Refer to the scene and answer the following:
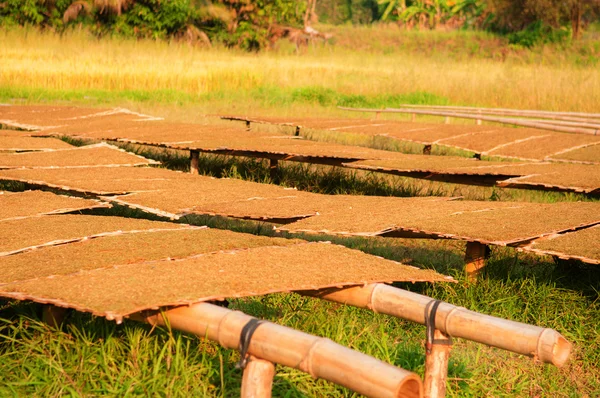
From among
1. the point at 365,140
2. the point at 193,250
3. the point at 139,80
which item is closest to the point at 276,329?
the point at 193,250

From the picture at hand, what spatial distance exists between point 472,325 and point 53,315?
186cm

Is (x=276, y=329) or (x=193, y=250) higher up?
(x=276, y=329)

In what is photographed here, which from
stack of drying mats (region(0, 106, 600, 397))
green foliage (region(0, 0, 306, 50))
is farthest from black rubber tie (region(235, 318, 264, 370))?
green foliage (region(0, 0, 306, 50))

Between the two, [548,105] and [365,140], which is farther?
[548,105]

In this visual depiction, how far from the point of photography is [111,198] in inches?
226

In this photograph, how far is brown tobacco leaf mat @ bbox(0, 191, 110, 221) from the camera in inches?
205

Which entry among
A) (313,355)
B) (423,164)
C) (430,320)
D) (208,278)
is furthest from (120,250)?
(423,164)

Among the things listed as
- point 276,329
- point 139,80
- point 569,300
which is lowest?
point 139,80

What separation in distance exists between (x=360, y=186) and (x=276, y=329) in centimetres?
626

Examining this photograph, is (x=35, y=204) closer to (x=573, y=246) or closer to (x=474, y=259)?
(x=474, y=259)

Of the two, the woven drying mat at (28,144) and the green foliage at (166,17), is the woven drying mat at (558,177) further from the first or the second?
the green foliage at (166,17)

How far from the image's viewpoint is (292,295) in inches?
195

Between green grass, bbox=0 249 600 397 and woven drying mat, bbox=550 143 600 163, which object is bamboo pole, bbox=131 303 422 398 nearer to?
green grass, bbox=0 249 600 397

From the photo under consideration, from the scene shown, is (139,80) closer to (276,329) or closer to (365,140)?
(365,140)
